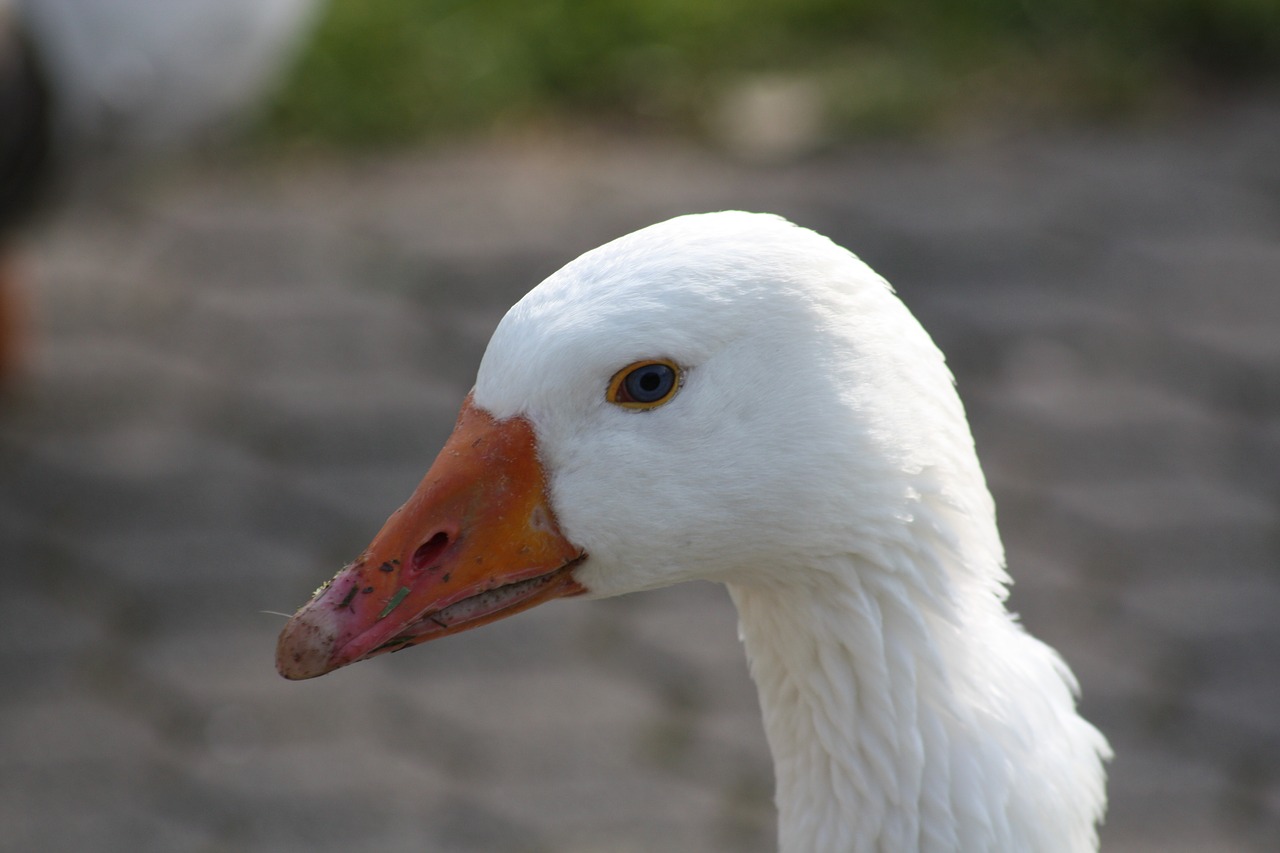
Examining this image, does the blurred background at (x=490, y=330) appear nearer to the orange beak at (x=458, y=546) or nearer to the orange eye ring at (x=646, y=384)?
the orange beak at (x=458, y=546)

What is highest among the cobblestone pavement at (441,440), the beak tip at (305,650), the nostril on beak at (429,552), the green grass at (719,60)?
the green grass at (719,60)

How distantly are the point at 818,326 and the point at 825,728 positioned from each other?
0.52 m

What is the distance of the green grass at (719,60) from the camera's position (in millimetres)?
6109

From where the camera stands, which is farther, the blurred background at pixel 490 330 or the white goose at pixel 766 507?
the blurred background at pixel 490 330

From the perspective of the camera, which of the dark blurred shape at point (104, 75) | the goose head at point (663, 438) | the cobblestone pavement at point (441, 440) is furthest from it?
the dark blurred shape at point (104, 75)

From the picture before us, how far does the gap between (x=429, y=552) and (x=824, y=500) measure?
18.3 inches

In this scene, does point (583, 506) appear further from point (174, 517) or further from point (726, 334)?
point (174, 517)

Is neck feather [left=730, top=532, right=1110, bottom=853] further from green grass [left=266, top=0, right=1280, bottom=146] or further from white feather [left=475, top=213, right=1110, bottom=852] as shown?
green grass [left=266, top=0, right=1280, bottom=146]

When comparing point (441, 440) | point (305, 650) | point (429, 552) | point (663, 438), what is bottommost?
point (305, 650)

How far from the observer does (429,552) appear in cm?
180

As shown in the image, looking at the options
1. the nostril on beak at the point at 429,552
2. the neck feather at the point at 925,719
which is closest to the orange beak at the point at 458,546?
the nostril on beak at the point at 429,552

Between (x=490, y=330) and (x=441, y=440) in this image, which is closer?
(x=441, y=440)

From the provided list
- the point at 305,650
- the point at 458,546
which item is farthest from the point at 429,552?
the point at 305,650

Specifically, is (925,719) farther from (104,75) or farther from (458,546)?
(104,75)
